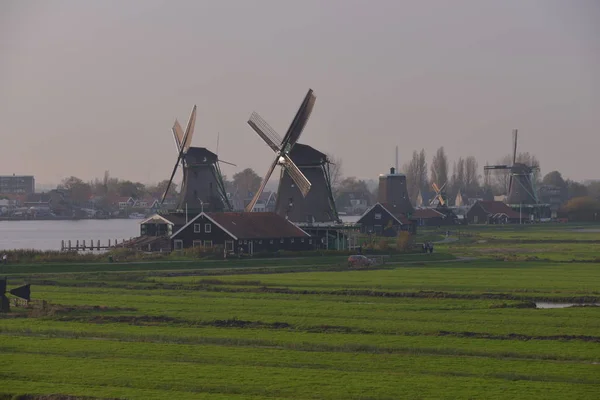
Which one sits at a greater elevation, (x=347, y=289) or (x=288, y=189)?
(x=288, y=189)

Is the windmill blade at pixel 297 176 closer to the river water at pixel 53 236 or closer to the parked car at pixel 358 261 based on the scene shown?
the parked car at pixel 358 261

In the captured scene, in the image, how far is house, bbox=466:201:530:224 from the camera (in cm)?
12544

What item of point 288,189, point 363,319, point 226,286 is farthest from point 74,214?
point 363,319

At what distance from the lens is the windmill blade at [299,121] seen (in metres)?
68.3

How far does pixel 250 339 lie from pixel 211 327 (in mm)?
2676

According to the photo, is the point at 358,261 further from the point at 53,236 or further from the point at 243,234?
the point at 53,236

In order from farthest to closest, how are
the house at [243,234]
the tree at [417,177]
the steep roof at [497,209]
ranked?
1. the tree at [417,177]
2. the steep roof at [497,209]
3. the house at [243,234]

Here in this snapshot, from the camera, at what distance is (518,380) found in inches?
863

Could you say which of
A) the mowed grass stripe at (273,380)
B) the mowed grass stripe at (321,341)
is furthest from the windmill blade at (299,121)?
the mowed grass stripe at (273,380)

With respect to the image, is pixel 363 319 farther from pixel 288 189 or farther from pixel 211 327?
pixel 288 189

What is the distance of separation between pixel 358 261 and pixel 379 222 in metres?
37.2

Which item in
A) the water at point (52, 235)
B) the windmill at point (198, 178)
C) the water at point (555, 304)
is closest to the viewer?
the water at point (555, 304)

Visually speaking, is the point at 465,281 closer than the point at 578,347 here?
No

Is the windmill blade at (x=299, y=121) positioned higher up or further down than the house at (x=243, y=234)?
higher up
